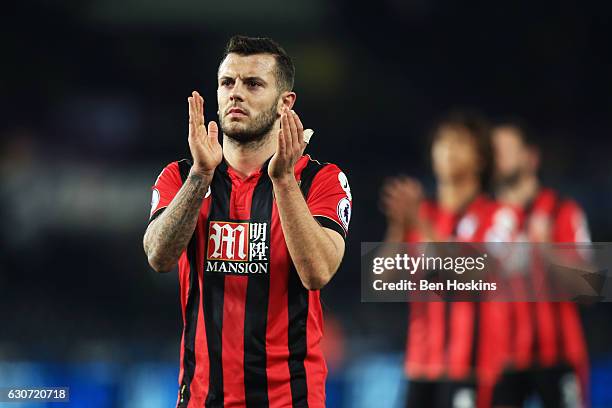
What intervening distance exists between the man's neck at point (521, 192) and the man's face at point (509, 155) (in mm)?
41

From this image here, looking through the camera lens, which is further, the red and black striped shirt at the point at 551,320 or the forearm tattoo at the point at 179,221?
the red and black striped shirt at the point at 551,320

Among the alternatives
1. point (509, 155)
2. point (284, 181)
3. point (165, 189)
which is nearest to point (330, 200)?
point (284, 181)

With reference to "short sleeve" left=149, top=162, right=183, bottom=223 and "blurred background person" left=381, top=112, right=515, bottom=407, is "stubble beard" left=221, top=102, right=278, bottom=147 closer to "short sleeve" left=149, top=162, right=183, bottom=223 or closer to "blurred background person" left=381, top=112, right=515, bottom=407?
"short sleeve" left=149, top=162, right=183, bottom=223

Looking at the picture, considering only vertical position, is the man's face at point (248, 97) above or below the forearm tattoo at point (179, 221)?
above

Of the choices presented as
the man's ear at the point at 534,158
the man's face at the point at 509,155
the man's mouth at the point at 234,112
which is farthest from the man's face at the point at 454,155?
the man's mouth at the point at 234,112

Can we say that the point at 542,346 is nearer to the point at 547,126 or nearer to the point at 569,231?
the point at 569,231

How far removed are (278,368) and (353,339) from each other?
8.10 feet

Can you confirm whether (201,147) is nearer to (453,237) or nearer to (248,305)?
(248,305)

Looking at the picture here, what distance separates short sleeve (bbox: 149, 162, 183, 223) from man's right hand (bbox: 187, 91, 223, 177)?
24 cm

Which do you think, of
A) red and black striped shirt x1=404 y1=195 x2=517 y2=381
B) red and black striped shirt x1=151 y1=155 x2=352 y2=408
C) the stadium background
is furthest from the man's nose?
red and black striped shirt x1=404 y1=195 x2=517 y2=381

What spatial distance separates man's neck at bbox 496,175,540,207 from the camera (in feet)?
15.6

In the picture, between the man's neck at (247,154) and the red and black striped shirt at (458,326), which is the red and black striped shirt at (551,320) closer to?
the red and black striped shirt at (458,326)

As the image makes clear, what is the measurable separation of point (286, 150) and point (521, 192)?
292 cm

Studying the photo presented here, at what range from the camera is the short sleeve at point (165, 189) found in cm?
245
